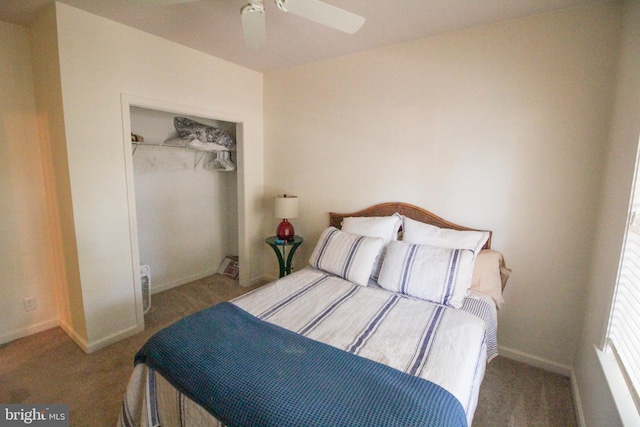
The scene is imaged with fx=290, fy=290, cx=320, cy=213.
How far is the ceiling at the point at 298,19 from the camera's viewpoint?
1.80 m

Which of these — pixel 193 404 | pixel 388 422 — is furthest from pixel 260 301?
pixel 388 422

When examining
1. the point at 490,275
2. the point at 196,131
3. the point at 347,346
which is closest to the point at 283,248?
the point at 196,131

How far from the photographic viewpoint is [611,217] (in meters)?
1.55

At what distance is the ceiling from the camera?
5.91ft

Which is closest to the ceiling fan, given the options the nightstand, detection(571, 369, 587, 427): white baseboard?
the nightstand

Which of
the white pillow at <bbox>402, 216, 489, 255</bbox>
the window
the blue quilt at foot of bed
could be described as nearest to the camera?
the blue quilt at foot of bed

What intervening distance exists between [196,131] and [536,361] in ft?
11.9

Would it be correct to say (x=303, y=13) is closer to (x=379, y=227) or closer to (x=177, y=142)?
(x=379, y=227)

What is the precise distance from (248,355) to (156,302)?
2248 millimetres

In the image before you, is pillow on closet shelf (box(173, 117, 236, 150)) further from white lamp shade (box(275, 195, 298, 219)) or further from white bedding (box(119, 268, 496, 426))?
white bedding (box(119, 268, 496, 426))

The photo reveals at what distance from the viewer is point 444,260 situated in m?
1.91

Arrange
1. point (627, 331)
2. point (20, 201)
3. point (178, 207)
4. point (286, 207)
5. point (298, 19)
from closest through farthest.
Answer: point (627, 331)
point (298, 19)
point (20, 201)
point (286, 207)
point (178, 207)

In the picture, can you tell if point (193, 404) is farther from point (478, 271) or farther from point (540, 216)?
point (540, 216)

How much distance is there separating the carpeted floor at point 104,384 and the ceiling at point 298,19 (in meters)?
2.39
